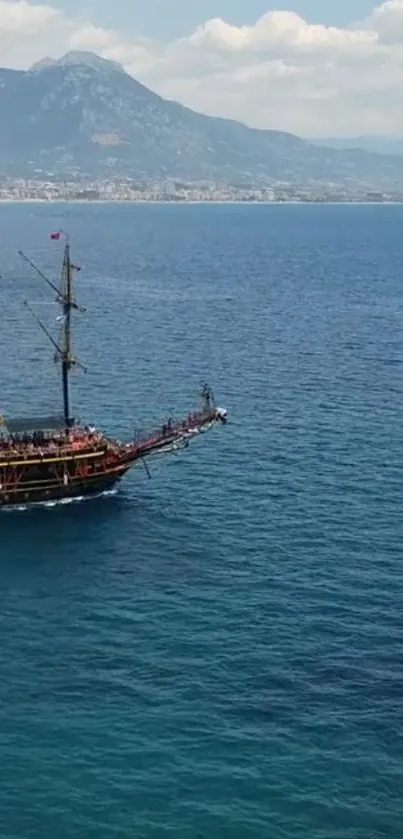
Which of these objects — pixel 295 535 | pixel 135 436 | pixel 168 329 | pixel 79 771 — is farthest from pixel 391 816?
pixel 168 329

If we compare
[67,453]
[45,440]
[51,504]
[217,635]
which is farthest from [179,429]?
[217,635]

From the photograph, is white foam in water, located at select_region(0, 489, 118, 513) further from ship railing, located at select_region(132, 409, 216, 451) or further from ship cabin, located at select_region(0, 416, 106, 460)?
ship railing, located at select_region(132, 409, 216, 451)

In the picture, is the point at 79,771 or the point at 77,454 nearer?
the point at 79,771

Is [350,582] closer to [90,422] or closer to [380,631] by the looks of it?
[380,631]

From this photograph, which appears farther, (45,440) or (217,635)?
(45,440)

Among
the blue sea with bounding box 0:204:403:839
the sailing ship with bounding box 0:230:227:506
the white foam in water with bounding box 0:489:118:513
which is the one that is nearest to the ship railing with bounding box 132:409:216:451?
the sailing ship with bounding box 0:230:227:506

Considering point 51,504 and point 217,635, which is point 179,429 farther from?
point 217,635

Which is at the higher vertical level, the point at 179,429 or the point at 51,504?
the point at 179,429

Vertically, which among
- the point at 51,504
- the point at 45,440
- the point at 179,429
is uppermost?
the point at 179,429

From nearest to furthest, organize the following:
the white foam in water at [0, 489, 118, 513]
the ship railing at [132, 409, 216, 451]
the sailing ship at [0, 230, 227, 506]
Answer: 1. the sailing ship at [0, 230, 227, 506]
2. the white foam in water at [0, 489, 118, 513]
3. the ship railing at [132, 409, 216, 451]
